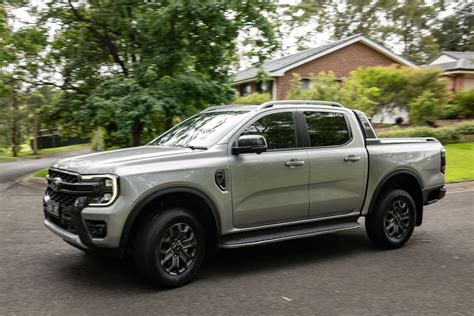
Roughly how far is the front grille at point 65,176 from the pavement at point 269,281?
1086 mm

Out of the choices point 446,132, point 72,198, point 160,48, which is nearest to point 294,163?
point 72,198

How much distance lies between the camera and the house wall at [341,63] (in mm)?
26219

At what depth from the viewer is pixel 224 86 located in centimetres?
1327

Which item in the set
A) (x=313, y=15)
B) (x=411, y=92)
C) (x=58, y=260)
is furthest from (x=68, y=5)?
(x=313, y=15)

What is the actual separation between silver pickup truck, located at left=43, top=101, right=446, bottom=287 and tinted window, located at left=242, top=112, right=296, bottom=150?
1 centimetres

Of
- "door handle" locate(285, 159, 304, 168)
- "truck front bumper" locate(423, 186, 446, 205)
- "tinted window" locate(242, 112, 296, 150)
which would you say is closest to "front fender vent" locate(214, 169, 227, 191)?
"tinted window" locate(242, 112, 296, 150)

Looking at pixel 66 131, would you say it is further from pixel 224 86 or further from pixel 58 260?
pixel 58 260

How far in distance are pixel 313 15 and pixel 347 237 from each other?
4362 cm

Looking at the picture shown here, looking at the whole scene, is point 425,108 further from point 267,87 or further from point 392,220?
point 392,220

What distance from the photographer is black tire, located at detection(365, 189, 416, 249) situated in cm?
639

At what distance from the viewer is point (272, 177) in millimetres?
5508

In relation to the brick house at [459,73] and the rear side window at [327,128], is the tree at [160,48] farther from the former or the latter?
the brick house at [459,73]

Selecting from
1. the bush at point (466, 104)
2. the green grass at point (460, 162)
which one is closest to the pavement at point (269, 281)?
the green grass at point (460, 162)

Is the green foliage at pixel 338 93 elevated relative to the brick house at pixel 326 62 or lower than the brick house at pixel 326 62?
lower
